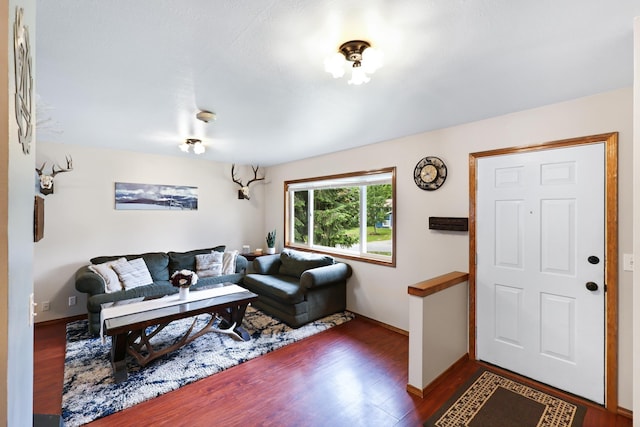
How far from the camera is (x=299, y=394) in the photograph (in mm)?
2262

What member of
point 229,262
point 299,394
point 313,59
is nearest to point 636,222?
point 313,59

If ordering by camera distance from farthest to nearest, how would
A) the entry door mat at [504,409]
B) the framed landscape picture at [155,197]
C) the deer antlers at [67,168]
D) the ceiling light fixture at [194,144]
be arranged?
the framed landscape picture at [155,197] < the deer antlers at [67,168] < the ceiling light fixture at [194,144] < the entry door mat at [504,409]

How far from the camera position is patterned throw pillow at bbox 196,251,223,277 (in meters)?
4.31

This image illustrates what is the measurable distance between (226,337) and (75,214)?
2.67m

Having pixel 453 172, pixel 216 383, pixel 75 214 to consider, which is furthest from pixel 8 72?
pixel 75 214

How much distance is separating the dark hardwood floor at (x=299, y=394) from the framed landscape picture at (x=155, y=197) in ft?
6.35

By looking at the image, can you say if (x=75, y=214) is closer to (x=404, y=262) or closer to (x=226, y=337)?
(x=226, y=337)

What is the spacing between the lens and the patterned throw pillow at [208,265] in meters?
4.31

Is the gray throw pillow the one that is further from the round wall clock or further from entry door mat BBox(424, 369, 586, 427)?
entry door mat BBox(424, 369, 586, 427)

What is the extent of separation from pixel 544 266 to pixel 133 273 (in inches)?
179

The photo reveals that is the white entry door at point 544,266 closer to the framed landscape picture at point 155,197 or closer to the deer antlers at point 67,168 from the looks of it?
the framed landscape picture at point 155,197

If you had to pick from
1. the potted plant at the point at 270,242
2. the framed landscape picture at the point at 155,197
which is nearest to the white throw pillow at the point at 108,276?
the framed landscape picture at the point at 155,197

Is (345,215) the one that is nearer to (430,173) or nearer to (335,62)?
(430,173)

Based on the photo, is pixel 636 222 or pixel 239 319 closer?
pixel 636 222
